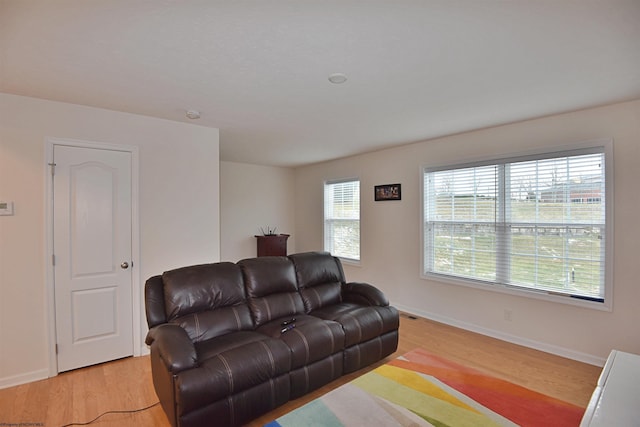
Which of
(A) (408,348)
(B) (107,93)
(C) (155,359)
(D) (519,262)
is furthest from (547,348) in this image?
(B) (107,93)

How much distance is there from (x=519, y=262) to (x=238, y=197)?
4730 mm

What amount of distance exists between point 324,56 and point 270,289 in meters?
2.04

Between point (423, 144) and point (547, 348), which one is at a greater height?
point (423, 144)

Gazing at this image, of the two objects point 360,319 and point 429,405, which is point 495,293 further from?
point 429,405

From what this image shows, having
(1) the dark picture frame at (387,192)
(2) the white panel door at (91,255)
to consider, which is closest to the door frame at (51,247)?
(2) the white panel door at (91,255)

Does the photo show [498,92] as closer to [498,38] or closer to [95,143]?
[498,38]

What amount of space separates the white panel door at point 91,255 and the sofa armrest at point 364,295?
2.26 meters

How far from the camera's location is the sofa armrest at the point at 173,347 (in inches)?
75.5

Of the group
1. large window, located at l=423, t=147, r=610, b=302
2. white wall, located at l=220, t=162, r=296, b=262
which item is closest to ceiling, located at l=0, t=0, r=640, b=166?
large window, located at l=423, t=147, r=610, b=302

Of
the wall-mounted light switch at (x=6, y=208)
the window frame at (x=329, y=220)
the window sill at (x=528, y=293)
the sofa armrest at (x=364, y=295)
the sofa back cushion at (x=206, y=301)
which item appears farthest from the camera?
the window frame at (x=329, y=220)

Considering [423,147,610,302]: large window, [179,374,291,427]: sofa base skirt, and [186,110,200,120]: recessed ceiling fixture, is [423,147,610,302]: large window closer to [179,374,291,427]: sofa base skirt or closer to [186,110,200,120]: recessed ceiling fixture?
[179,374,291,427]: sofa base skirt

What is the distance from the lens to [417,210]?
446 centimetres

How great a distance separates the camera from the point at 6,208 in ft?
8.57

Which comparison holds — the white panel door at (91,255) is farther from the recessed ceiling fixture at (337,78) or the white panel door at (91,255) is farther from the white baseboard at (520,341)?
the white baseboard at (520,341)
